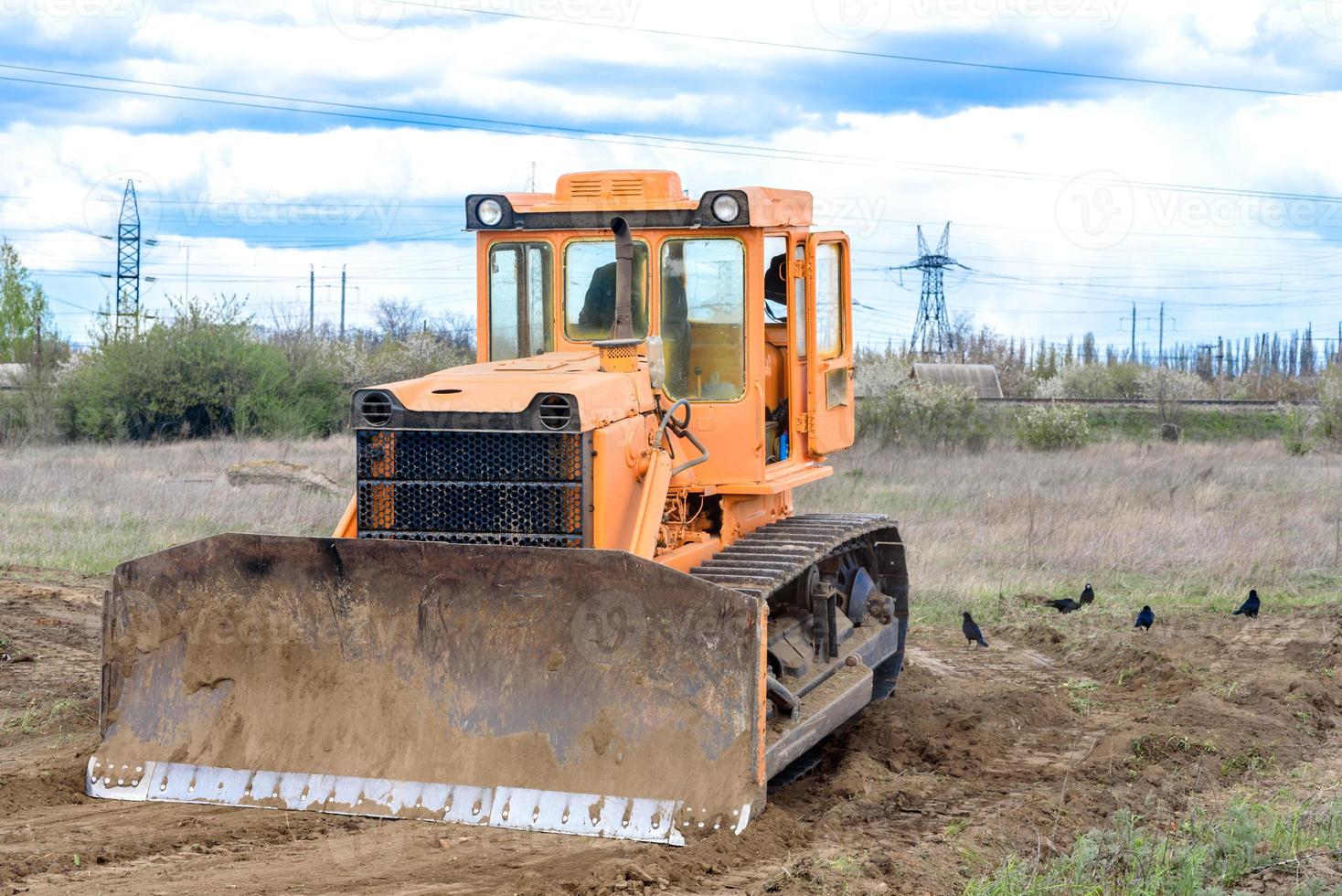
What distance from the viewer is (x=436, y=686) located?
5.97m

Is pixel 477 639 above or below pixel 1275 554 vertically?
above

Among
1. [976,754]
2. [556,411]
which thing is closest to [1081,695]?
[976,754]

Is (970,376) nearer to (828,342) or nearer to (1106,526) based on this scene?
(1106,526)

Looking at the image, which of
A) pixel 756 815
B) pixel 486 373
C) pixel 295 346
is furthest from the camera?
pixel 295 346

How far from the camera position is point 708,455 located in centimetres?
716

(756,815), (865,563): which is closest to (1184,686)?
(865,563)

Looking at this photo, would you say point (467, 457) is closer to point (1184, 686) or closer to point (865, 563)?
point (865, 563)

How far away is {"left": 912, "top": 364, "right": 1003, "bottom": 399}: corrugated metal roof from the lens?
3997cm

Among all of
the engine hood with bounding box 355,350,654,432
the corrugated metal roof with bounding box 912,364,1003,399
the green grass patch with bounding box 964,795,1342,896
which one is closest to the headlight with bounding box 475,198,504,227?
the engine hood with bounding box 355,350,654,432

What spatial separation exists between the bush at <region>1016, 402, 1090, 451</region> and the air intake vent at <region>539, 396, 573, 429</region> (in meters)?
23.9

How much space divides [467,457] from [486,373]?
2.02 ft

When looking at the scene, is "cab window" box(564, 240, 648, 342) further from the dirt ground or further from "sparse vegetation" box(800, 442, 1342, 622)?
"sparse vegetation" box(800, 442, 1342, 622)

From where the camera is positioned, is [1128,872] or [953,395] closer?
[1128,872]

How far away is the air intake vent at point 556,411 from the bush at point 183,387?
2637 cm
